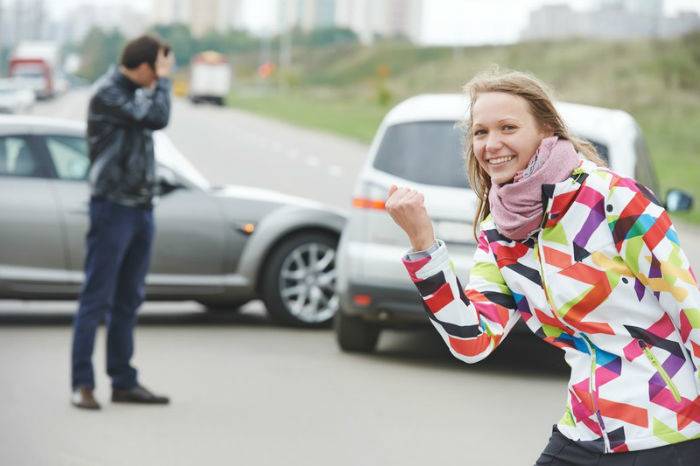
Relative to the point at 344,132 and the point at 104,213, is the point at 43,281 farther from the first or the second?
the point at 344,132

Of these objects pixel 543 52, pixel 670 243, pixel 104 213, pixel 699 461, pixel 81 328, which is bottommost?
pixel 543 52

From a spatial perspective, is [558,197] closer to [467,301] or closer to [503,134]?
[503,134]

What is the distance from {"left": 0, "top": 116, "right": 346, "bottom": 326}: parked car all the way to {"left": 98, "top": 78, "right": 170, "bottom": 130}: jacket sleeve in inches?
100

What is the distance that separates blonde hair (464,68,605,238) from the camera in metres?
3.04

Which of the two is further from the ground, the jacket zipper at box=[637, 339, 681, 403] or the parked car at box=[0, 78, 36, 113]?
the jacket zipper at box=[637, 339, 681, 403]

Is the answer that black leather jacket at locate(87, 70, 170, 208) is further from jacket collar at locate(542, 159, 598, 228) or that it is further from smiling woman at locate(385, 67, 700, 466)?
jacket collar at locate(542, 159, 598, 228)

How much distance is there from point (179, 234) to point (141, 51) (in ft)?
9.38

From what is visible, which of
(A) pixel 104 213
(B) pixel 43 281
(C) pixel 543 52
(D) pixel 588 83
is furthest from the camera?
(C) pixel 543 52

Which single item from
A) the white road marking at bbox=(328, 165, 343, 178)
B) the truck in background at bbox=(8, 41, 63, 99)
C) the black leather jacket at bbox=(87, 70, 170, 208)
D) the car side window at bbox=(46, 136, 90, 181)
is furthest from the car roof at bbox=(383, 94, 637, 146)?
the truck in background at bbox=(8, 41, 63, 99)

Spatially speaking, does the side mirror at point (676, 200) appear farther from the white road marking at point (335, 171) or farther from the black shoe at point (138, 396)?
the white road marking at point (335, 171)

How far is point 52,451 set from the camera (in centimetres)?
629

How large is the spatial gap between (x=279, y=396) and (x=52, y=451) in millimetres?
1749

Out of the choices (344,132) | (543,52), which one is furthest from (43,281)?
(543,52)

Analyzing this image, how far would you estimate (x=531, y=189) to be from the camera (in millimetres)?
2945
